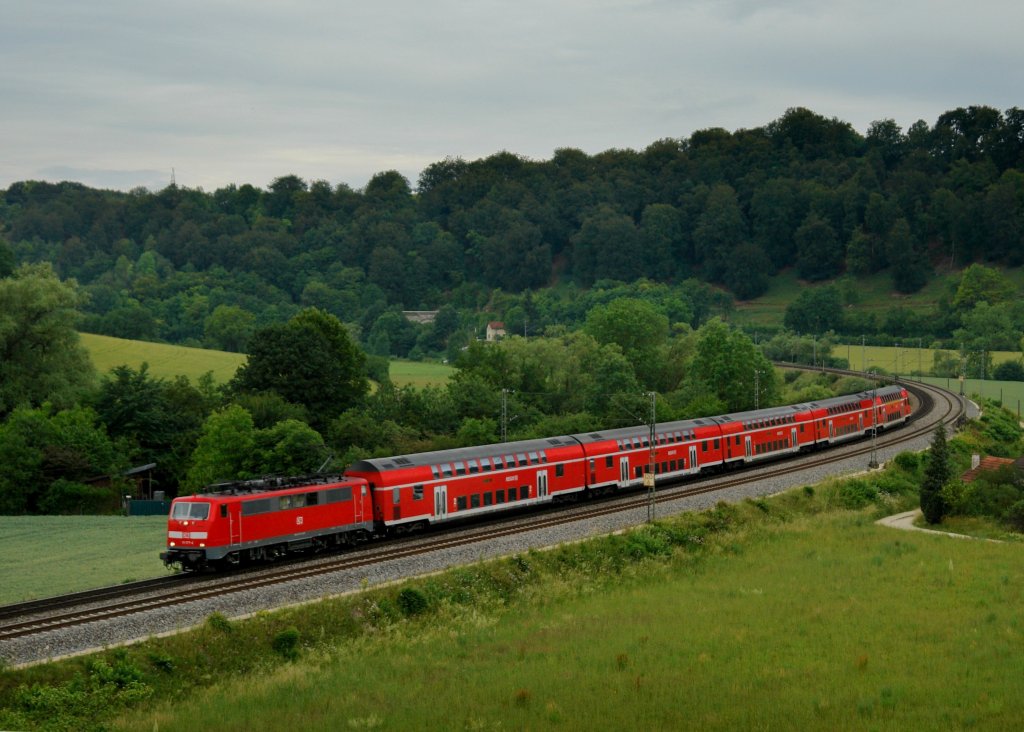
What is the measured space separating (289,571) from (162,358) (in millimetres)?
124828

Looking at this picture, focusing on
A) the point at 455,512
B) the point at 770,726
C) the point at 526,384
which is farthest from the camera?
the point at 526,384

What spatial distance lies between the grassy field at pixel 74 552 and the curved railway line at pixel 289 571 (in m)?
2.53

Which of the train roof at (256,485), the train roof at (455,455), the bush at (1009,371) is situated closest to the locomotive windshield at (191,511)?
the train roof at (256,485)

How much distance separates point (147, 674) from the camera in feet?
106

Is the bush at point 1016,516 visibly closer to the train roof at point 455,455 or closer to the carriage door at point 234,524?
the train roof at point 455,455

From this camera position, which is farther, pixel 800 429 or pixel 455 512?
pixel 800 429

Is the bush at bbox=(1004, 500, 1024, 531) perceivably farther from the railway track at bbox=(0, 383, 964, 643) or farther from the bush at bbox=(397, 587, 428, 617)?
the bush at bbox=(397, 587, 428, 617)

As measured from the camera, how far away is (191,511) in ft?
141

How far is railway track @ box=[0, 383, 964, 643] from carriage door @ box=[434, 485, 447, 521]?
870 mm

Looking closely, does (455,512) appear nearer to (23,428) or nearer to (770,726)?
(770,726)

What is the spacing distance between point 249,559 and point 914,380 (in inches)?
5472

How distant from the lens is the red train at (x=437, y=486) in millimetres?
43125

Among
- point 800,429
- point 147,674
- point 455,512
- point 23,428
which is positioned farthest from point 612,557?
point 23,428

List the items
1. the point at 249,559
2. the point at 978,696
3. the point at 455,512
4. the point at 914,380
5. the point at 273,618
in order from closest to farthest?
the point at 978,696, the point at 273,618, the point at 249,559, the point at 455,512, the point at 914,380
